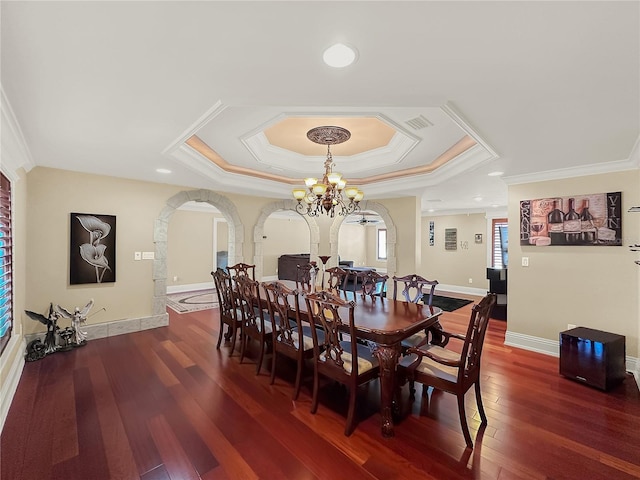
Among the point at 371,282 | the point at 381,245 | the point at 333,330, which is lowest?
the point at 333,330

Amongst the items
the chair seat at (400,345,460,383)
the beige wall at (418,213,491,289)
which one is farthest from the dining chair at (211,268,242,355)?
the beige wall at (418,213,491,289)

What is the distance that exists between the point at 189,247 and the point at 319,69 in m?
7.26

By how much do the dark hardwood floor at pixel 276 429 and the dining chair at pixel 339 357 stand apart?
33cm

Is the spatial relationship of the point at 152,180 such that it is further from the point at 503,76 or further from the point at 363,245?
the point at 363,245

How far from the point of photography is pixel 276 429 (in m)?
2.17

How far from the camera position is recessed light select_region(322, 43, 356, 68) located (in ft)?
4.47

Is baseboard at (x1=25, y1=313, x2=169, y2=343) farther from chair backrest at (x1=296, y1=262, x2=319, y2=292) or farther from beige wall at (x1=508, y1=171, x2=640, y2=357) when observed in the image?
beige wall at (x1=508, y1=171, x2=640, y2=357)

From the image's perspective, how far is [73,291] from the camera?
12.9 feet

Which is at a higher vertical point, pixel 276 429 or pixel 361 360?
pixel 361 360

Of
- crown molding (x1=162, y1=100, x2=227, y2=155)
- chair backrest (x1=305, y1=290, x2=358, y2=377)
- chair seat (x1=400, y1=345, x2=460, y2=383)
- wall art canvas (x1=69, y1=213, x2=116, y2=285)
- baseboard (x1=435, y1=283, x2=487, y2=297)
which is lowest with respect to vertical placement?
baseboard (x1=435, y1=283, x2=487, y2=297)

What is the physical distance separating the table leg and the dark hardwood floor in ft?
0.44

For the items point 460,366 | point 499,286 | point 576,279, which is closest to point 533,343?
point 576,279

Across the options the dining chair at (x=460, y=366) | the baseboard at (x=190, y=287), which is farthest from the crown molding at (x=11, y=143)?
the baseboard at (x=190, y=287)

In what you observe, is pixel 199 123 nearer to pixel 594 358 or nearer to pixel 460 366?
pixel 460 366
